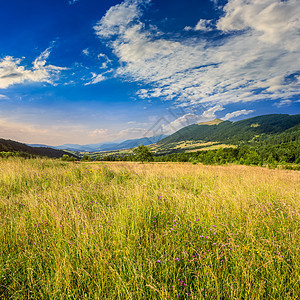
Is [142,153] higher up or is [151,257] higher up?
[151,257]

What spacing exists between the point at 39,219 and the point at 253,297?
148 inches

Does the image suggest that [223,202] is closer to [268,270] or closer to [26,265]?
[268,270]

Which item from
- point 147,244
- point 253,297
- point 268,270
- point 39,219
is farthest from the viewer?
point 39,219

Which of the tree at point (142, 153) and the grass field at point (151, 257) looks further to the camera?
the tree at point (142, 153)

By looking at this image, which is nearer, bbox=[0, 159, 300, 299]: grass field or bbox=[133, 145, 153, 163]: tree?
bbox=[0, 159, 300, 299]: grass field

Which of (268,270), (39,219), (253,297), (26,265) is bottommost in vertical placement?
(268,270)

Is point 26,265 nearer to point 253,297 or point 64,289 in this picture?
point 64,289

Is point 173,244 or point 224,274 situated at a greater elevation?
point 173,244

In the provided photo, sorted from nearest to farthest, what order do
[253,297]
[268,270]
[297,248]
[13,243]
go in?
[253,297] < [268,270] < [297,248] < [13,243]

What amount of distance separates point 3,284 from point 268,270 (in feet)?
11.4

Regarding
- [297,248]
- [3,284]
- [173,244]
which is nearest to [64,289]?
[3,284]

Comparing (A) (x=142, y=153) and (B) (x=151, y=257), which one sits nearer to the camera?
(B) (x=151, y=257)

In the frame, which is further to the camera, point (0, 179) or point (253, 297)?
point (0, 179)

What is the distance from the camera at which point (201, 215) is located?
10.9 feet
